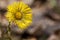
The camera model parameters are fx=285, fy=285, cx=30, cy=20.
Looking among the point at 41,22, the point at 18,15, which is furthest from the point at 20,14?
the point at 41,22

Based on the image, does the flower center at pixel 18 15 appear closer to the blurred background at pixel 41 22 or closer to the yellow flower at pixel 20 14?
the yellow flower at pixel 20 14

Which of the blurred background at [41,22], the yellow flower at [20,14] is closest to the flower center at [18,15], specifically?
the yellow flower at [20,14]

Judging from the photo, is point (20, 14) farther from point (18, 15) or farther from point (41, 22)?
point (41, 22)

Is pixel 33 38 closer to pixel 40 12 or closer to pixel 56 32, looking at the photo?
pixel 56 32

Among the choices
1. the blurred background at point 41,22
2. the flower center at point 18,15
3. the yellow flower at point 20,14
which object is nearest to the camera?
the yellow flower at point 20,14

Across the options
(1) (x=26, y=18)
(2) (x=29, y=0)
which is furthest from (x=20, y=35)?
(1) (x=26, y=18)

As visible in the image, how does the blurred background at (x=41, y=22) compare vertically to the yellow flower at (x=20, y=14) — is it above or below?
below
